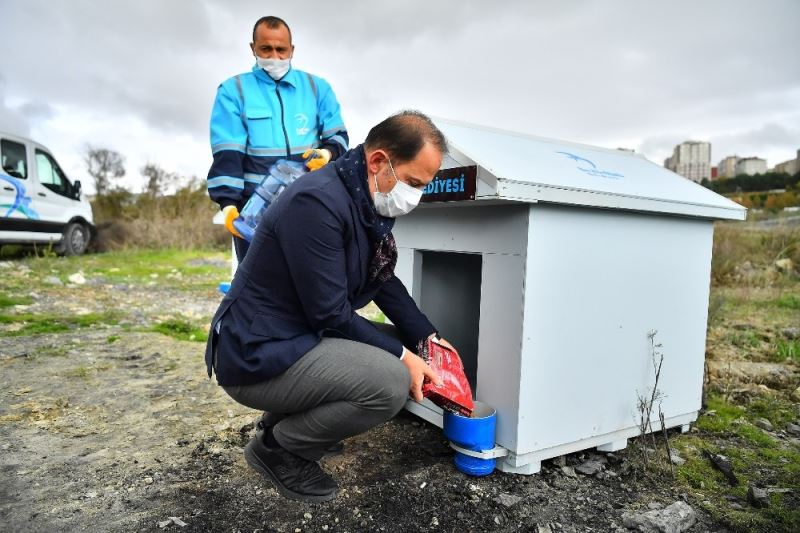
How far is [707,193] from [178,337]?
156 inches

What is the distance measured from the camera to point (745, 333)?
5.11 metres

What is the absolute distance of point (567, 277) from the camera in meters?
2.29

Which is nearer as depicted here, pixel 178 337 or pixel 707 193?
pixel 707 193

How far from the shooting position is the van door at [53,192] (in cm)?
938

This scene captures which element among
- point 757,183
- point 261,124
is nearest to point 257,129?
point 261,124

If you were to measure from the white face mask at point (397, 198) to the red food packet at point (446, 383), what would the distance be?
0.62 metres

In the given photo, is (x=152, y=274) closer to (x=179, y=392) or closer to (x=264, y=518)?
(x=179, y=392)

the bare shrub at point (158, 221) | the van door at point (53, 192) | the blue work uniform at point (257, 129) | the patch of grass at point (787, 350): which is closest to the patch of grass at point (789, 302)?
the patch of grass at point (787, 350)

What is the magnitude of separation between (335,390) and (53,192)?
32.5 feet

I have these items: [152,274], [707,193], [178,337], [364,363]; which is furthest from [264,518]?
[152,274]

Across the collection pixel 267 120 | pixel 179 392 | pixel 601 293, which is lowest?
pixel 179 392

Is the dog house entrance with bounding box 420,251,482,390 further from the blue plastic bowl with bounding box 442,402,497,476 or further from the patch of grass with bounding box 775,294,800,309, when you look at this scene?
the patch of grass with bounding box 775,294,800,309

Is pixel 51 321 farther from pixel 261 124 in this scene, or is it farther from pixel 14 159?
pixel 14 159

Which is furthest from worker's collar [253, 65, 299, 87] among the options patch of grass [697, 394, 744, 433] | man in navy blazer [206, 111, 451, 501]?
patch of grass [697, 394, 744, 433]
